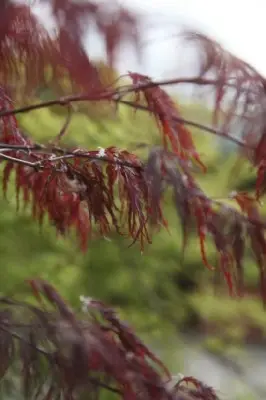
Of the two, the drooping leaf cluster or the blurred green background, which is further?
the blurred green background

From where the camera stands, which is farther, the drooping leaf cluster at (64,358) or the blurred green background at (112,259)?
the blurred green background at (112,259)

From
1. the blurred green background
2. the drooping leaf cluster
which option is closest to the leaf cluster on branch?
the drooping leaf cluster

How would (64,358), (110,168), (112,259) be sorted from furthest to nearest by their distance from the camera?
(112,259) → (110,168) → (64,358)

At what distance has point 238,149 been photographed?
713mm

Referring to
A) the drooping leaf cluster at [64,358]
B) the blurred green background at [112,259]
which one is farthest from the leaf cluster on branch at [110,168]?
the blurred green background at [112,259]

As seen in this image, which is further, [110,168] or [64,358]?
[110,168]

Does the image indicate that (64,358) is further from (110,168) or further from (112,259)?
(112,259)

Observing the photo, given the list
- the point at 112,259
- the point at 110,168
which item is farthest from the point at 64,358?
the point at 112,259

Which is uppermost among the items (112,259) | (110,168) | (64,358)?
(110,168)

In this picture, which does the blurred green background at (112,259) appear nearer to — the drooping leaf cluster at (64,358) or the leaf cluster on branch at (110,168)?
the leaf cluster on branch at (110,168)

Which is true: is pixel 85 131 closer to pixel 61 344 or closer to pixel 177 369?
pixel 177 369

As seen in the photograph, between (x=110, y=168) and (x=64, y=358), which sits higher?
(x=110, y=168)

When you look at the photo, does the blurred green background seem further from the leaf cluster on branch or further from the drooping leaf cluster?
the drooping leaf cluster

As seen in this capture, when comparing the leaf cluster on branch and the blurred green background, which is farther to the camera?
the blurred green background
